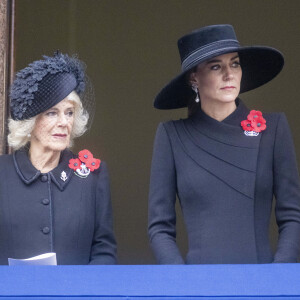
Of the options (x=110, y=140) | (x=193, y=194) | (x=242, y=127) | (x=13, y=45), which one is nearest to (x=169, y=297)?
(x=193, y=194)

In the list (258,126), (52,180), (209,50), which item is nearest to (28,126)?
(52,180)

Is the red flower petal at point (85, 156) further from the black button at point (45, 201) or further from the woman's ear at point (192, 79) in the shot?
the woman's ear at point (192, 79)

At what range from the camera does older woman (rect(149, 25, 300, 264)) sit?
2664 millimetres

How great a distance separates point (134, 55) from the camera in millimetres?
5902

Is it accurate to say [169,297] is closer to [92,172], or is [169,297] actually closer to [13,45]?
[92,172]

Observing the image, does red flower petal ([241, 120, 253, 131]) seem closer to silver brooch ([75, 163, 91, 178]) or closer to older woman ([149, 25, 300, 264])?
older woman ([149, 25, 300, 264])

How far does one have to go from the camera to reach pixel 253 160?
2.72m

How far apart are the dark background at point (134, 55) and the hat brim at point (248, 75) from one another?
2.84m

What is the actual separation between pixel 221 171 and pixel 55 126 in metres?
0.62

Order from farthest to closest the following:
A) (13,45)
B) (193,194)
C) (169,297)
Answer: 1. (13,45)
2. (193,194)
3. (169,297)

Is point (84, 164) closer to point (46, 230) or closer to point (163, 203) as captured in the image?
point (46, 230)

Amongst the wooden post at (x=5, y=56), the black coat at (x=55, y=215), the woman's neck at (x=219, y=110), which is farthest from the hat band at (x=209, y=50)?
the wooden post at (x=5, y=56)

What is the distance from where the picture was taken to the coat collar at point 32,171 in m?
2.93

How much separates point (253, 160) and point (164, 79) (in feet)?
10.7
